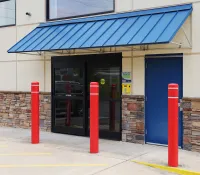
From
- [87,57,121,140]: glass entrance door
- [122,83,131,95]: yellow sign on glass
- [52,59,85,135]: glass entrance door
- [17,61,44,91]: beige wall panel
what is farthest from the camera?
[17,61,44,91]: beige wall panel

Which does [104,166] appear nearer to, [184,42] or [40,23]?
[184,42]

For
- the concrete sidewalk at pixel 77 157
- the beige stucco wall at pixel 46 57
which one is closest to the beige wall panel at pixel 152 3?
the beige stucco wall at pixel 46 57

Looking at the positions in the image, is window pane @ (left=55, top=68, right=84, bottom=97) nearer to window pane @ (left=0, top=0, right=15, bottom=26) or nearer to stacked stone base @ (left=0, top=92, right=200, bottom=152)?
stacked stone base @ (left=0, top=92, right=200, bottom=152)

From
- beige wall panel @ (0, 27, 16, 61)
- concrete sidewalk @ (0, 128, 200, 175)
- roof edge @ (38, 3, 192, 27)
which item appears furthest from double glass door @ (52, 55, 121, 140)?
beige wall panel @ (0, 27, 16, 61)

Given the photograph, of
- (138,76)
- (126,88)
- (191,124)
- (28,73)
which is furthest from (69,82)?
(191,124)

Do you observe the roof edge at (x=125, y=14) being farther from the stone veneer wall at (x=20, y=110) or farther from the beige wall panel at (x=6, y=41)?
the stone veneer wall at (x=20, y=110)

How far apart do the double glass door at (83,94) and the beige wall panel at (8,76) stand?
1900 mm

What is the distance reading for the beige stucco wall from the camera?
8.19 meters

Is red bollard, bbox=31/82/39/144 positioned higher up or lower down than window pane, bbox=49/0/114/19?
lower down

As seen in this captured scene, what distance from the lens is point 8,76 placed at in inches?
484

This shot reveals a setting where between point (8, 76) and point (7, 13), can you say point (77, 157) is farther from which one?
point (7, 13)

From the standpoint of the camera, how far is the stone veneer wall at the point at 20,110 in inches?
440

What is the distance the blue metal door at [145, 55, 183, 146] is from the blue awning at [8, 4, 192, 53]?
88cm

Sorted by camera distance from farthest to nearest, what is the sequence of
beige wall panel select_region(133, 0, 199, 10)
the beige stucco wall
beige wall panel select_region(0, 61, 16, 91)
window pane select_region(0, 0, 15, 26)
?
1. window pane select_region(0, 0, 15, 26)
2. beige wall panel select_region(0, 61, 16, 91)
3. beige wall panel select_region(133, 0, 199, 10)
4. the beige stucco wall
